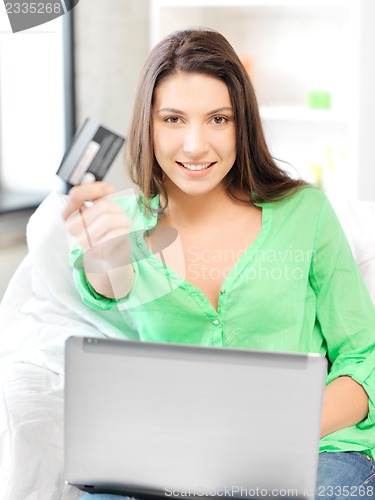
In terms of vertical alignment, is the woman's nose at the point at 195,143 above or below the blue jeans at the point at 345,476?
above

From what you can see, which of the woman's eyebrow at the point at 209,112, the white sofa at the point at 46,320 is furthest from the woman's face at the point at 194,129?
the white sofa at the point at 46,320

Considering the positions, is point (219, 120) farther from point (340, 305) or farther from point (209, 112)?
point (340, 305)

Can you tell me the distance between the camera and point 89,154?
1.19 meters

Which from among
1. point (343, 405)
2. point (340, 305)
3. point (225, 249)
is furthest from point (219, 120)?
point (343, 405)

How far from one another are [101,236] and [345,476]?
0.50 m

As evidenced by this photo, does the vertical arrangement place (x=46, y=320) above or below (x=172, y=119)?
below

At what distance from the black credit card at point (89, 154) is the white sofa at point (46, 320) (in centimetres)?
41

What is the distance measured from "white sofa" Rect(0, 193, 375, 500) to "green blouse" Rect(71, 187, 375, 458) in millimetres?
170

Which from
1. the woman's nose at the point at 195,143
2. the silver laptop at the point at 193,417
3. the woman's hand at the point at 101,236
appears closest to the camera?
the silver laptop at the point at 193,417

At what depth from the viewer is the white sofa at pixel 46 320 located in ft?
4.46

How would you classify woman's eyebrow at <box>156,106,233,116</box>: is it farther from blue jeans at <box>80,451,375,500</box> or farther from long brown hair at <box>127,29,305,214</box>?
blue jeans at <box>80,451,375,500</box>

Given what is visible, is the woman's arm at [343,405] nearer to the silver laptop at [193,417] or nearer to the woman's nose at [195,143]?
the silver laptop at [193,417]

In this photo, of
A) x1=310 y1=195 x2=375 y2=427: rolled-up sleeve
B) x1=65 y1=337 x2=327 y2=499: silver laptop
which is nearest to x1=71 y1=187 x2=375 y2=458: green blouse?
x1=310 y1=195 x2=375 y2=427: rolled-up sleeve

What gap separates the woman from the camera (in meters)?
1.33
